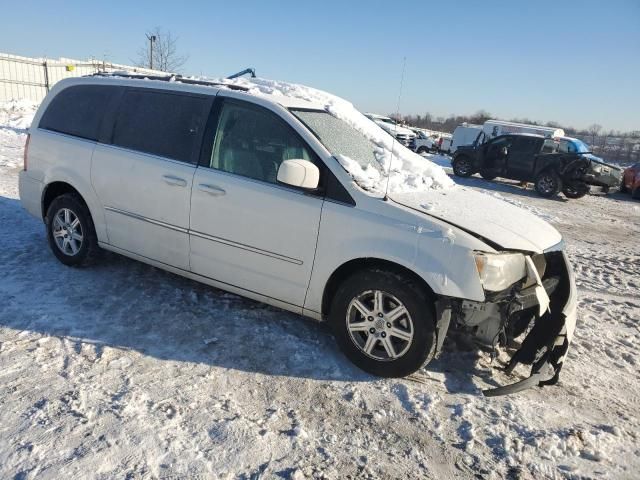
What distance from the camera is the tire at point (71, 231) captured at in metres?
4.61

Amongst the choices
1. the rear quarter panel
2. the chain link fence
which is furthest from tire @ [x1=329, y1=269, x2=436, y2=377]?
the chain link fence

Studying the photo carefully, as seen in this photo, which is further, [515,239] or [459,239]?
[515,239]

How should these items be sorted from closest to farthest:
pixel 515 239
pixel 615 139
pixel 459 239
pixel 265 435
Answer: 1. pixel 265 435
2. pixel 459 239
3. pixel 515 239
4. pixel 615 139

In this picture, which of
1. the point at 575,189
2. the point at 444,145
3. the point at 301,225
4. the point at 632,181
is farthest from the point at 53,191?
the point at 444,145

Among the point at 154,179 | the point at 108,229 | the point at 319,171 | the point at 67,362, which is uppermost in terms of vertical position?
the point at 319,171

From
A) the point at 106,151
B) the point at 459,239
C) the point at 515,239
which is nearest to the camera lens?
the point at 459,239

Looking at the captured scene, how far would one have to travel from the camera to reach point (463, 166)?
1745 cm

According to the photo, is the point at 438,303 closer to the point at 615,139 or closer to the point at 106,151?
the point at 106,151

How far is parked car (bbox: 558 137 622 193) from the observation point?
1412 centimetres

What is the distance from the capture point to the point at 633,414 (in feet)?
10.7

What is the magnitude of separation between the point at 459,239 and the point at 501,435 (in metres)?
1.20

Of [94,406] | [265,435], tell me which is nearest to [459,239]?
[265,435]

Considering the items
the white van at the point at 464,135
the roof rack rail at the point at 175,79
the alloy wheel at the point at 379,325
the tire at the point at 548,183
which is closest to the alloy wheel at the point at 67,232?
the roof rack rail at the point at 175,79

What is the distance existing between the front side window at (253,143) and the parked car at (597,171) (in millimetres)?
13074
